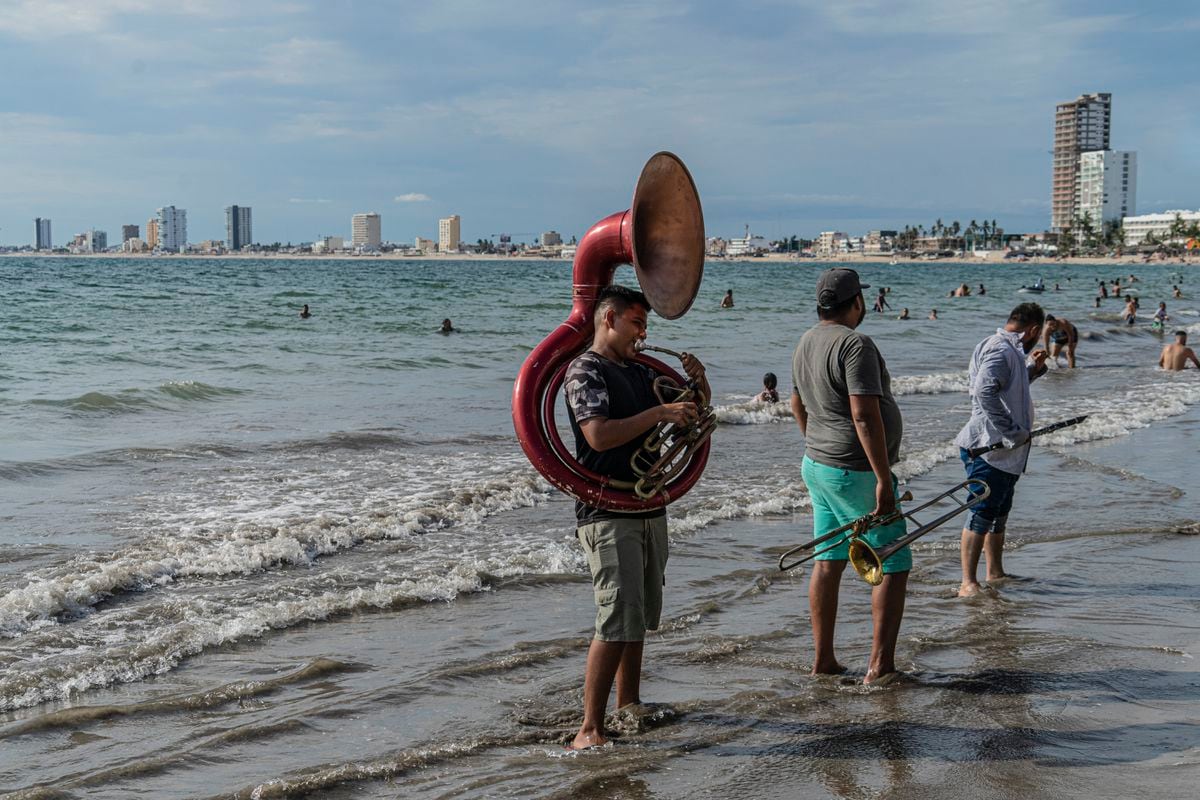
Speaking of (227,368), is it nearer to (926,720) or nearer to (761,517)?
(761,517)

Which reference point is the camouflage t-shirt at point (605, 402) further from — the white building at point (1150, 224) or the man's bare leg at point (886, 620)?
the white building at point (1150, 224)

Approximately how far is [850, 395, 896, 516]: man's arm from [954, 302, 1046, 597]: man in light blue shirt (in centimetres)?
193

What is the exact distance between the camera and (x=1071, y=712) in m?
4.83

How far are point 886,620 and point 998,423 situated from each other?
6.43 feet

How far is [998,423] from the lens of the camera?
6.60 metres

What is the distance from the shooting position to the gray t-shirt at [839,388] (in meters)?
4.84

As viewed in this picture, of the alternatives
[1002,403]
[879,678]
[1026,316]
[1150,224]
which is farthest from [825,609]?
[1150,224]

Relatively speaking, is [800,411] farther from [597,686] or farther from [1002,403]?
[1002,403]

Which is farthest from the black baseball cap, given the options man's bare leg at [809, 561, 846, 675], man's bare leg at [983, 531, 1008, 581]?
man's bare leg at [983, 531, 1008, 581]

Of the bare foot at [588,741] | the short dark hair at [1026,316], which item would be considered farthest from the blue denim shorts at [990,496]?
the bare foot at [588,741]

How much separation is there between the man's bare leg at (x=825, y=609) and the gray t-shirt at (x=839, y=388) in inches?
20.9

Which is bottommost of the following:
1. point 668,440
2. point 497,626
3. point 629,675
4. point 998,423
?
point 497,626

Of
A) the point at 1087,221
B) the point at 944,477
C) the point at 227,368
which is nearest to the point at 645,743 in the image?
the point at 944,477

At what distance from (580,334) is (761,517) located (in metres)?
5.00
